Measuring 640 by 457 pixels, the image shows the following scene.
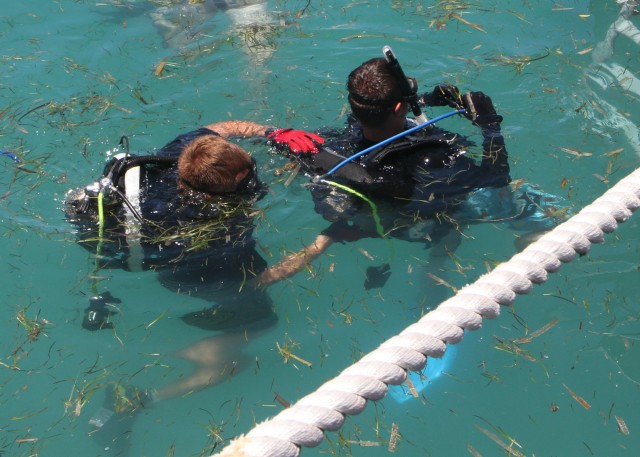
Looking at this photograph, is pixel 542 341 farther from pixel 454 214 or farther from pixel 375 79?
pixel 375 79

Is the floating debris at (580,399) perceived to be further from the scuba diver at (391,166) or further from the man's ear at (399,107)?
the man's ear at (399,107)

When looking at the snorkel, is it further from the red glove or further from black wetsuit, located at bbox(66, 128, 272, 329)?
black wetsuit, located at bbox(66, 128, 272, 329)

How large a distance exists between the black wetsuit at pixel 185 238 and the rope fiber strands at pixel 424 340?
5.22ft

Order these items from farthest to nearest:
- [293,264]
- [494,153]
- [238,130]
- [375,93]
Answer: [238,130] < [494,153] < [293,264] < [375,93]


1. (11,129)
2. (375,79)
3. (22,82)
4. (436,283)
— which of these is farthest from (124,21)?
(436,283)

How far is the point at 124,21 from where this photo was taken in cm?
722

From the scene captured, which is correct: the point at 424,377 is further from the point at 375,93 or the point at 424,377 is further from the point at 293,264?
the point at 375,93

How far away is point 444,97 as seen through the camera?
471cm

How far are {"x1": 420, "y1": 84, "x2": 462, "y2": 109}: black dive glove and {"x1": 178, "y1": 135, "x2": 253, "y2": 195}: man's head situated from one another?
1.29 meters

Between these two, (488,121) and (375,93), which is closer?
(375,93)

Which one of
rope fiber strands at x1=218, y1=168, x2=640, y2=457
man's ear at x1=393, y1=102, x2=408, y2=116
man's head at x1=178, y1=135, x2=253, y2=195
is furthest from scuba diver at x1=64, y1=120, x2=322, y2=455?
rope fiber strands at x1=218, y1=168, x2=640, y2=457

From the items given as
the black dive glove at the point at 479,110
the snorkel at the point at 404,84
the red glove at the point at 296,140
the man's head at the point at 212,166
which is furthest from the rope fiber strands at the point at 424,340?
the red glove at the point at 296,140

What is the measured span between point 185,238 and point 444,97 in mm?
1782

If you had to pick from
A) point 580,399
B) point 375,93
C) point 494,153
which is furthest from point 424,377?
point 375,93
